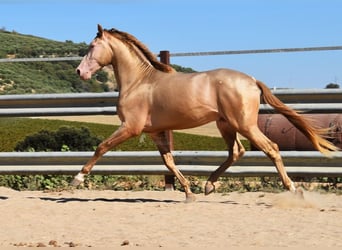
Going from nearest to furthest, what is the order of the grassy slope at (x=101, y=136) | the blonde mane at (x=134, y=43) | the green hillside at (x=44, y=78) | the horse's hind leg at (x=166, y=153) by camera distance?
1. the horse's hind leg at (x=166, y=153)
2. the blonde mane at (x=134, y=43)
3. the grassy slope at (x=101, y=136)
4. the green hillside at (x=44, y=78)

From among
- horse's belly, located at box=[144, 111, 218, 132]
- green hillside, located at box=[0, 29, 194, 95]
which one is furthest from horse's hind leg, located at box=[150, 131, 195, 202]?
green hillside, located at box=[0, 29, 194, 95]

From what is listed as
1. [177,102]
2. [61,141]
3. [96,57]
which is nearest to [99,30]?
[96,57]

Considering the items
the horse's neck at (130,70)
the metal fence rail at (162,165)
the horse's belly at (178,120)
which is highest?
the horse's neck at (130,70)

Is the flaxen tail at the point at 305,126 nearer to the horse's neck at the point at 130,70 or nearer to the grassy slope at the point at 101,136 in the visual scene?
the horse's neck at the point at 130,70

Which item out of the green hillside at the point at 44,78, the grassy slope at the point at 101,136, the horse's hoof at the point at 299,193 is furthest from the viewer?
the green hillside at the point at 44,78

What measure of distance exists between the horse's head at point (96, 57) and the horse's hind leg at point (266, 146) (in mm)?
2075

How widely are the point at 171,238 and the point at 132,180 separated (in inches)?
186

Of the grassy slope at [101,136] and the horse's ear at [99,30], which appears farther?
the grassy slope at [101,136]

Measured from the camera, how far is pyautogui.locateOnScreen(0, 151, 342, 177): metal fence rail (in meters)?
10.3


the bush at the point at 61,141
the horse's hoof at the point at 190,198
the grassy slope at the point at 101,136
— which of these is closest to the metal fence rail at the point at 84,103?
the horse's hoof at the point at 190,198

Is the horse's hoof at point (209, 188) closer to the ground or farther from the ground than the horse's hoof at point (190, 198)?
farther from the ground

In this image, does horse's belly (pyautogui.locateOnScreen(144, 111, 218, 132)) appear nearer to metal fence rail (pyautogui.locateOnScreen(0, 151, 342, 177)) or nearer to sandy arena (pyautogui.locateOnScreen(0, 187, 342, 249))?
sandy arena (pyautogui.locateOnScreen(0, 187, 342, 249))

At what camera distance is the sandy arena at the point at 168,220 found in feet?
22.9

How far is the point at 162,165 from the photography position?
35.6 feet
